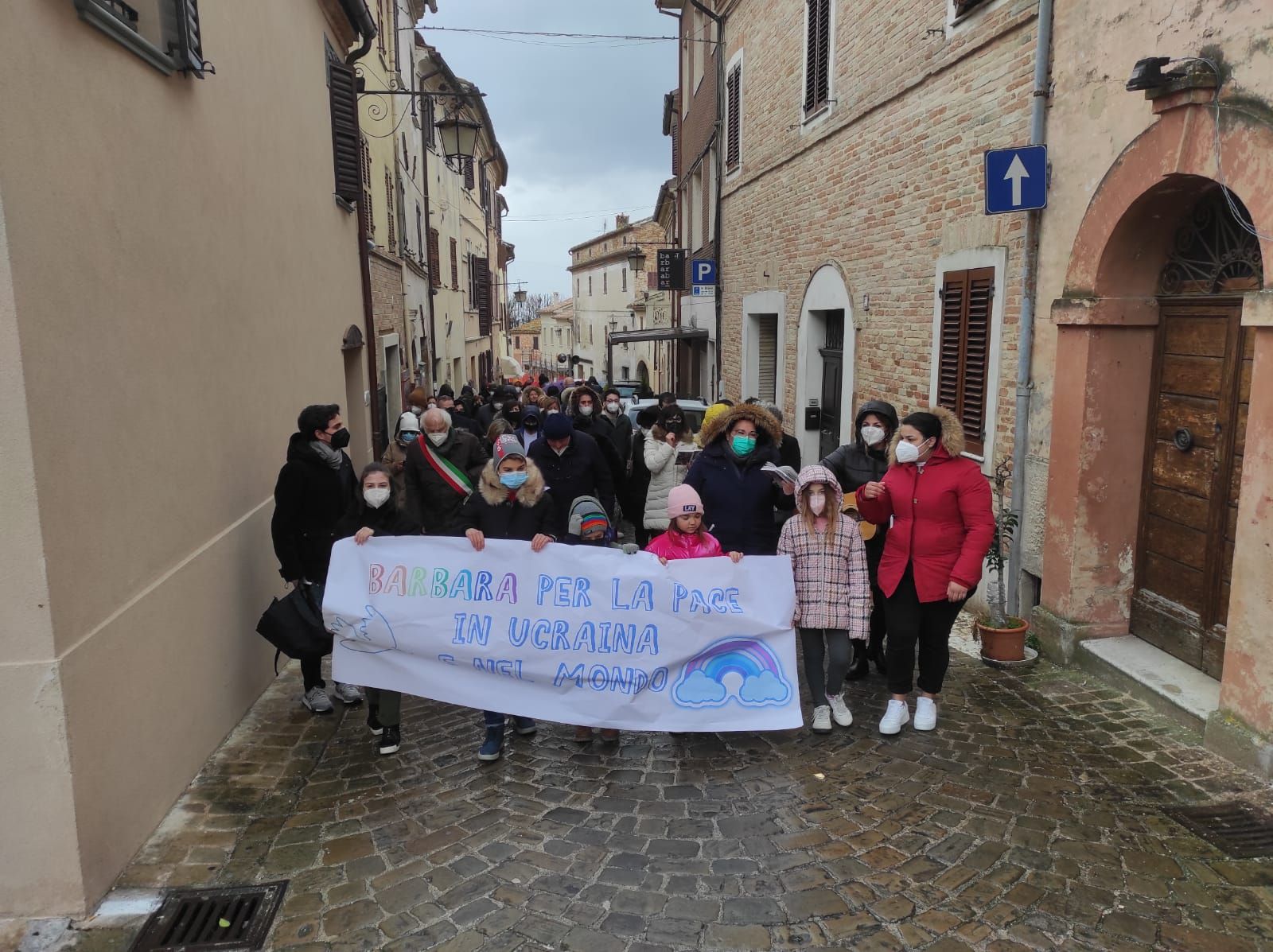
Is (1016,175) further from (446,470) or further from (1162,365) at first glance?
(446,470)

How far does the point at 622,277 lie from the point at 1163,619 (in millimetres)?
46642

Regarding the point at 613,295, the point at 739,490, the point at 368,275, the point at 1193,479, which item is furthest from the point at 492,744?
the point at 613,295

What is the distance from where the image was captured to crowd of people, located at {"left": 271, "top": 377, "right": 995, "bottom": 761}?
4.91 metres

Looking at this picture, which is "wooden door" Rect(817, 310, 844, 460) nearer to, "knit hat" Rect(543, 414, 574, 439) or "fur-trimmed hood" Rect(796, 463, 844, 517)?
"knit hat" Rect(543, 414, 574, 439)

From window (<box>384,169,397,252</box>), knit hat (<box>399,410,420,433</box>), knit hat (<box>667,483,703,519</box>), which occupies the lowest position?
knit hat (<box>667,483,703,519</box>)

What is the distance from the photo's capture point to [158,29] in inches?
184

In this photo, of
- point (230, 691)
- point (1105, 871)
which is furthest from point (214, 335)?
point (1105, 871)

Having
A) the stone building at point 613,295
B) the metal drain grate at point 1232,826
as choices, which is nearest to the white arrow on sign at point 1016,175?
the metal drain grate at point 1232,826

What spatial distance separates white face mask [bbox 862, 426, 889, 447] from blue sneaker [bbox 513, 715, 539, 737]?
263cm

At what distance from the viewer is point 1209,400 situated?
5.39 metres

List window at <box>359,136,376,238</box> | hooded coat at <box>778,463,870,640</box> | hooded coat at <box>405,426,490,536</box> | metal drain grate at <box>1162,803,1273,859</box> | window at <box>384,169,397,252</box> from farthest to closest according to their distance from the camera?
window at <box>384,169,397,252</box> < window at <box>359,136,376,238</box> < hooded coat at <box>405,426,490,536</box> < hooded coat at <box>778,463,870,640</box> < metal drain grate at <box>1162,803,1273,859</box>

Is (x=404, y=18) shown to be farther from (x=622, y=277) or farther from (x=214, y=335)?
(x=622, y=277)

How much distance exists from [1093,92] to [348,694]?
238 inches

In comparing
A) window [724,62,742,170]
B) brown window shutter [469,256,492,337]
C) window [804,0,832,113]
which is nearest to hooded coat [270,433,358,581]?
window [804,0,832,113]
